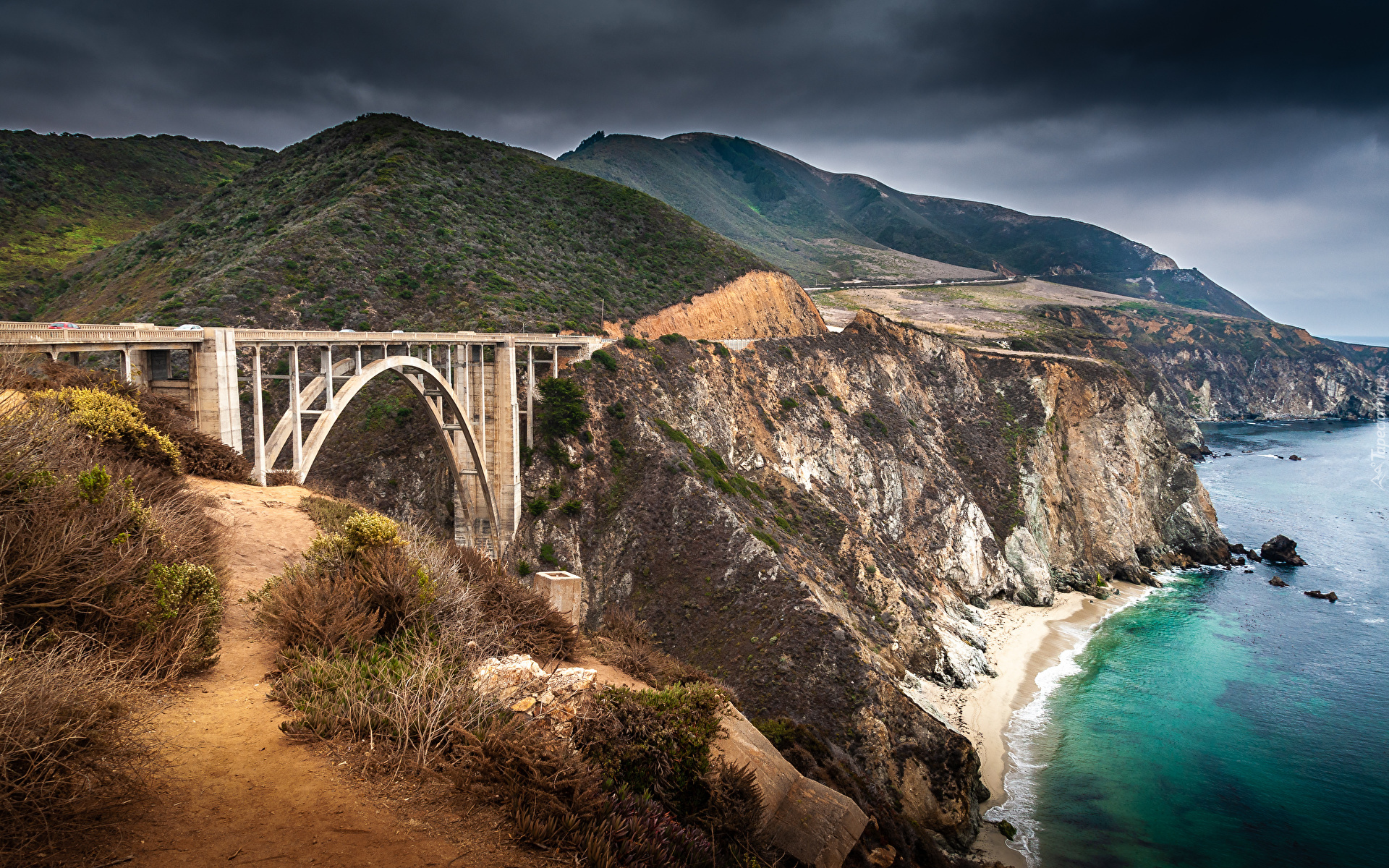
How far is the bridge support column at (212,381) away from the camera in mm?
15977

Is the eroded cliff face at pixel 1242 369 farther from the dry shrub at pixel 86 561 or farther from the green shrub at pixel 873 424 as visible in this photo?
the dry shrub at pixel 86 561

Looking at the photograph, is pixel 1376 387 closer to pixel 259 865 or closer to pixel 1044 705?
pixel 1044 705

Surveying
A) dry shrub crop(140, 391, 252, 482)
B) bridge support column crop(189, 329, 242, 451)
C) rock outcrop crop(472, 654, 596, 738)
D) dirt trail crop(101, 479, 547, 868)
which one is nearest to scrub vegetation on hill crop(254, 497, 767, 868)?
rock outcrop crop(472, 654, 596, 738)

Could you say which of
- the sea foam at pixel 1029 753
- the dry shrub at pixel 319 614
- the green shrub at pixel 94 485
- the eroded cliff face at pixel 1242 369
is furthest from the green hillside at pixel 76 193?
the eroded cliff face at pixel 1242 369

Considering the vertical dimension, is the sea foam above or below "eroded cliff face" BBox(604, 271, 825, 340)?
below

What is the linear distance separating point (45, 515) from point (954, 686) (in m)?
34.6

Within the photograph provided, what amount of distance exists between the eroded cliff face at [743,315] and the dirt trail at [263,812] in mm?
41974

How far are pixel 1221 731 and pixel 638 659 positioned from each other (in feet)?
106

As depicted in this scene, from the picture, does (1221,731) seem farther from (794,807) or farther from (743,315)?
(743,315)

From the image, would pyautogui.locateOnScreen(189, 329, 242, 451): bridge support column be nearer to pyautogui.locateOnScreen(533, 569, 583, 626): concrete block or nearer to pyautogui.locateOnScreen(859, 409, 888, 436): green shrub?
pyautogui.locateOnScreen(533, 569, 583, 626): concrete block

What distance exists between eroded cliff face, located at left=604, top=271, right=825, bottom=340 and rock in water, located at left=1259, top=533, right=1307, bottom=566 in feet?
131

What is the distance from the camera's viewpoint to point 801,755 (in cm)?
1681

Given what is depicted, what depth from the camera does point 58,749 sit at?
4.43m

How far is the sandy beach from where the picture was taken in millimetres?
26609
